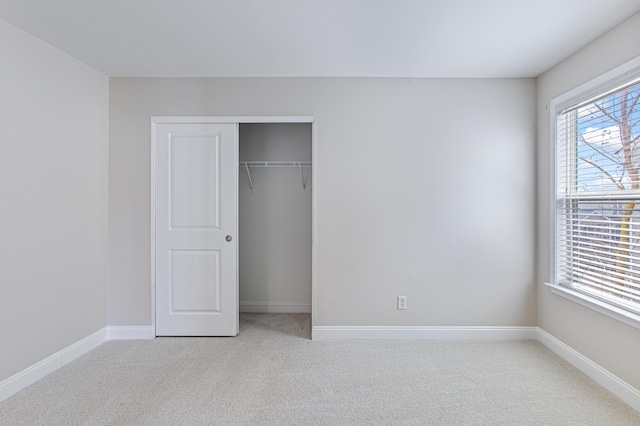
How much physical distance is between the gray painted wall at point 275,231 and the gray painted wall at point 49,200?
56.0 inches

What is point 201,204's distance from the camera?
10.7ft

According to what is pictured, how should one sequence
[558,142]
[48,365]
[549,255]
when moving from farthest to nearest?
[549,255], [558,142], [48,365]

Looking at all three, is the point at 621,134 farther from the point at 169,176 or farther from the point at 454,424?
the point at 169,176

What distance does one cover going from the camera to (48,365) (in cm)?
256

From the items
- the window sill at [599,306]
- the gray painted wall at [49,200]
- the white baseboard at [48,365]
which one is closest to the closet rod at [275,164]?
the gray painted wall at [49,200]

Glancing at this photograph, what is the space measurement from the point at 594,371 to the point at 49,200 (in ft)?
13.4

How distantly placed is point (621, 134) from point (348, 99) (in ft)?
6.59

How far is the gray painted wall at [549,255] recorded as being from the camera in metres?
2.18

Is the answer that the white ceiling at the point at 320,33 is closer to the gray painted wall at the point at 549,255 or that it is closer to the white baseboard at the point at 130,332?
the gray painted wall at the point at 549,255

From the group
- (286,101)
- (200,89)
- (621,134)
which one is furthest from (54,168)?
(621,134)

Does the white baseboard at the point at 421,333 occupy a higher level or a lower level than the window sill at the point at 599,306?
lower

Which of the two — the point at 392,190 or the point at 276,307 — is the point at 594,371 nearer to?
the point at 392,190

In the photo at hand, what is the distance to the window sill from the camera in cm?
214

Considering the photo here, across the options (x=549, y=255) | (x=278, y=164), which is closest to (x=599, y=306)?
(x=549, y=255)
